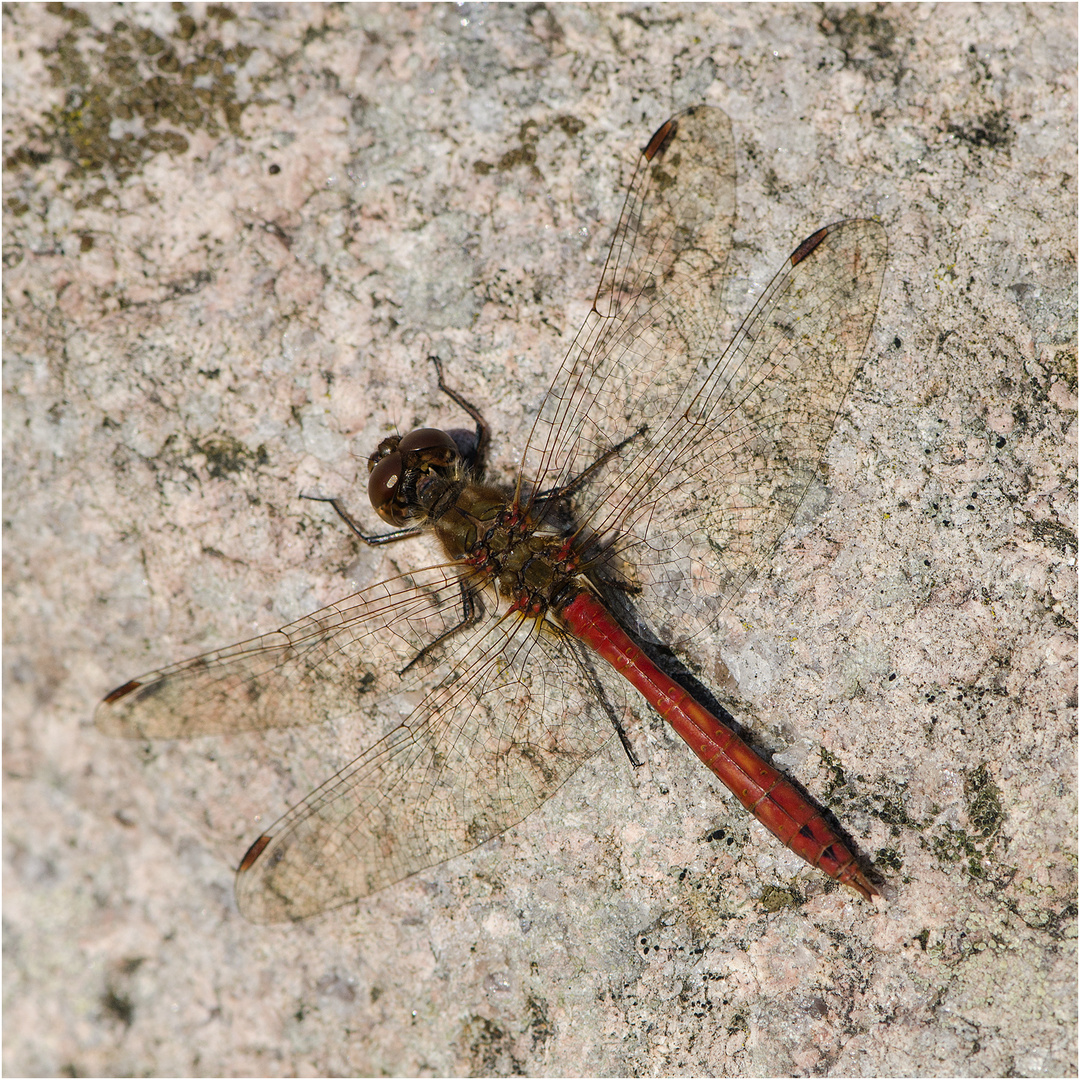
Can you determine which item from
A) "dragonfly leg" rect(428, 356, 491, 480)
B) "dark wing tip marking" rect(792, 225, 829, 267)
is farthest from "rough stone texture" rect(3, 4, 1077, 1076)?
"dark wing tip marking" rect(792, 225, 829, 267)

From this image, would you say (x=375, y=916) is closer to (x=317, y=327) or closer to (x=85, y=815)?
(x=85, y=815)

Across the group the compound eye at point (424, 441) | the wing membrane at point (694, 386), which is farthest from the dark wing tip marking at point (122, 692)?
the wing membrane at point (694, 386)

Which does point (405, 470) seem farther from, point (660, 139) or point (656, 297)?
point (660, 139)

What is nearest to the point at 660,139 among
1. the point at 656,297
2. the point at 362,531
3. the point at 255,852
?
the point at 656,297

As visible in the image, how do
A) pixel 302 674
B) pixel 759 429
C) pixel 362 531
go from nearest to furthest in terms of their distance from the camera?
pixel 759 429
pixel 302 674
pixel 362 531

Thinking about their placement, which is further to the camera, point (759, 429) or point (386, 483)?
point (386, 483)

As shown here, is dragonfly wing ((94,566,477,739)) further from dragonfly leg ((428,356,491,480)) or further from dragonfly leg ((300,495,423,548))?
dragonfly leg ((428,356,491,480))
